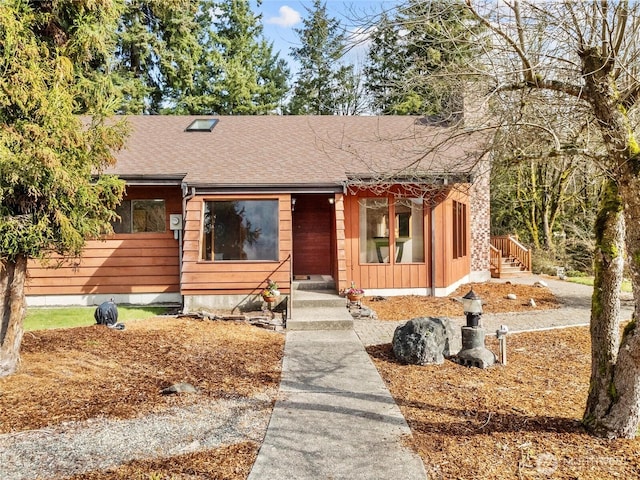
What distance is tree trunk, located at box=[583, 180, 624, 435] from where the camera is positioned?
11.9 ft

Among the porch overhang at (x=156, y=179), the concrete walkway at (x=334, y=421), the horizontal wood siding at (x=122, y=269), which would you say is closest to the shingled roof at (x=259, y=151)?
the porch overhang at (x=156, y=179)

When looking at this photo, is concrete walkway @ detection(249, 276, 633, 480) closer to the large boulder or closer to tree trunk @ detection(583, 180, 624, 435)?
the large boulder

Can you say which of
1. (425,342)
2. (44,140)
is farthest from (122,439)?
(425,342)

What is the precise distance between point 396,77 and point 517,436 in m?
3.94

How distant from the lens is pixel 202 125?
1328 centimetres

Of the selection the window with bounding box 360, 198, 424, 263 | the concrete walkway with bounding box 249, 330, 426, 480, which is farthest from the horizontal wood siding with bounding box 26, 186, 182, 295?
the concrete walkway with bounding box 249, 330, 426, 480

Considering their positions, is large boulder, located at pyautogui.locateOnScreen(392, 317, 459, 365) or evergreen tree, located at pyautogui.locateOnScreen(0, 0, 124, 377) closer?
evergreen tree, located at pyautogui.locateOnScreen(0, 0, 124, 377)

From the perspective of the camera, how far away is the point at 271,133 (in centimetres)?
1282

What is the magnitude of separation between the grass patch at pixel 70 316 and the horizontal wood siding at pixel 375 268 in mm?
4420

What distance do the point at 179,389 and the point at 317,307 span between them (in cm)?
440

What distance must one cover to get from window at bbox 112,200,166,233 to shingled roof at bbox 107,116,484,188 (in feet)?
2.75

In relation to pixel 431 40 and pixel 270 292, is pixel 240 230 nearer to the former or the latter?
pixel 270 292

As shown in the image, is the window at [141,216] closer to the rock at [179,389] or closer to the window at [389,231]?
the window at [389,231]

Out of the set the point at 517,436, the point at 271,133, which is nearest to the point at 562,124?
the point at 517,436
